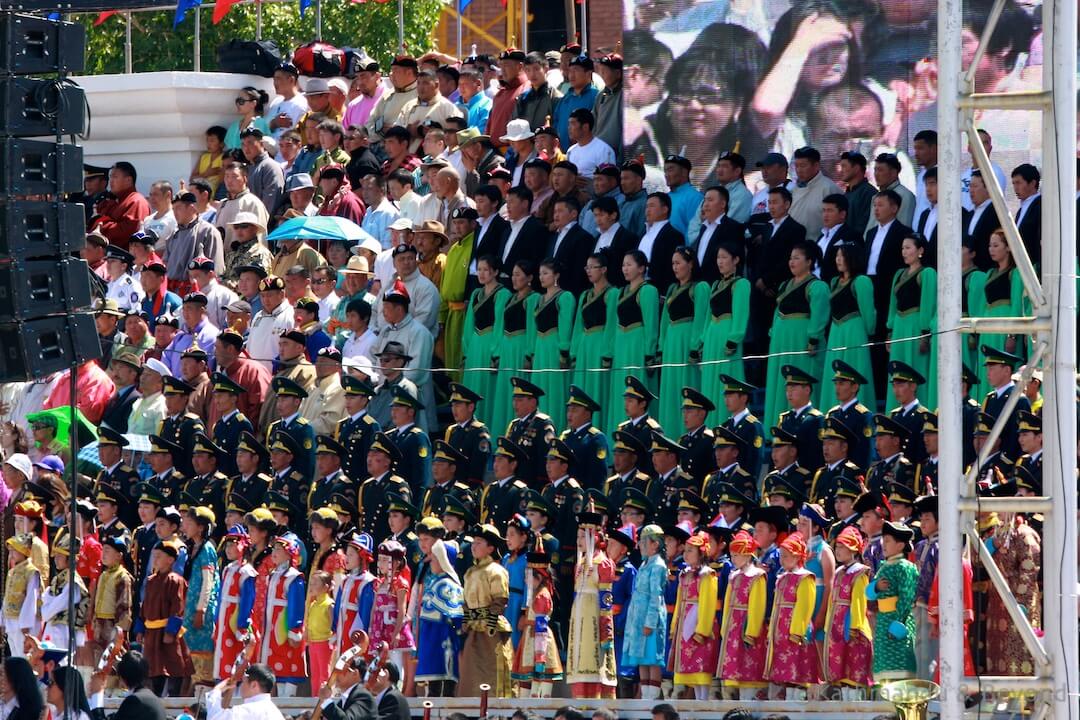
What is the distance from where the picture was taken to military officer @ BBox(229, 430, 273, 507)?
16.1 metres

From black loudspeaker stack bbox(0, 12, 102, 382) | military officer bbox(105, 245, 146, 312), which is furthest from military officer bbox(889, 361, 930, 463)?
military officer bbox(105, 245, 146, 312)

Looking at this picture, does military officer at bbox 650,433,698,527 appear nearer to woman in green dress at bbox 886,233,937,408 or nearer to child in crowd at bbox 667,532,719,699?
child in crowd at bbox 667,532,719,699

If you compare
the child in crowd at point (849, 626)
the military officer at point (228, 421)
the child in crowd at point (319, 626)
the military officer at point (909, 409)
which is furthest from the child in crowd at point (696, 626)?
the military officer at point (228, 421)

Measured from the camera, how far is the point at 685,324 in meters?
15.7

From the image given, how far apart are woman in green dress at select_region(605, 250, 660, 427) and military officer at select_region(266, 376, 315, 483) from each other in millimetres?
2198

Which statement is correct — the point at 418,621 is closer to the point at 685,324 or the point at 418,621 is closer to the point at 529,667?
the point at 529,667

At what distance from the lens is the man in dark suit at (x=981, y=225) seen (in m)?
14.6

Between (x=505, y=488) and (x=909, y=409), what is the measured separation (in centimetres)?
270

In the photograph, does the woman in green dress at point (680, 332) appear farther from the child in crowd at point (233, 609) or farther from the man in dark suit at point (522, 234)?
the child in crowd at point (233, 609)

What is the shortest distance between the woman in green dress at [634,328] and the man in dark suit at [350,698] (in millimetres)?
3577

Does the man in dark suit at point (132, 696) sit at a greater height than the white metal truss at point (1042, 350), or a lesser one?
lesser

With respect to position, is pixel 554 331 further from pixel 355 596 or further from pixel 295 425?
pixel 355 596

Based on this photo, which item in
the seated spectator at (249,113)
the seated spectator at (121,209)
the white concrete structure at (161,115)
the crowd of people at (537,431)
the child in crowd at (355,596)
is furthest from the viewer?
the white concrete structure at (161,115)

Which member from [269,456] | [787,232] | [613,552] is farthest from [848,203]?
[269,456]
